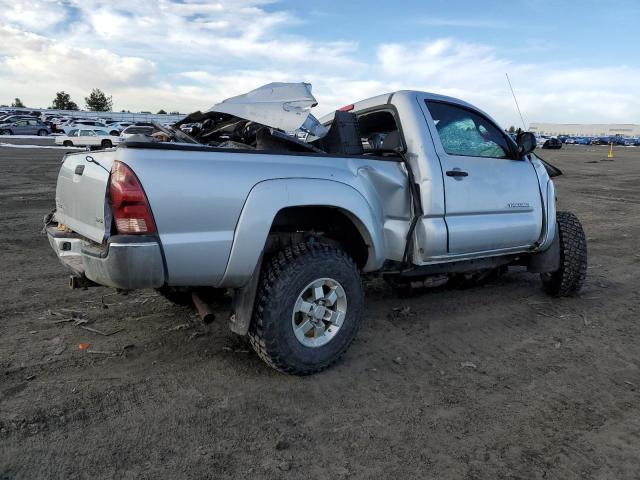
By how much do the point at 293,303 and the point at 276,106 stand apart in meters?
1.60

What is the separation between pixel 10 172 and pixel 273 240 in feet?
51.4

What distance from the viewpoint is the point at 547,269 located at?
5328 mm

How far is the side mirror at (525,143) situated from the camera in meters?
4.98

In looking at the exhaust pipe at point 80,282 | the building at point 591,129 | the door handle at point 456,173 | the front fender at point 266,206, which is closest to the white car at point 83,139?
the exhaust pipe at point 80,282

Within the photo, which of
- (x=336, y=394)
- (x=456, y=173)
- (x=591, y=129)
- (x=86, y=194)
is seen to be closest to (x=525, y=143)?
(x=456, y=173)

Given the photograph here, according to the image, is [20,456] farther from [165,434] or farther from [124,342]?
[124,342]

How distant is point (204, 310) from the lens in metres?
3.54

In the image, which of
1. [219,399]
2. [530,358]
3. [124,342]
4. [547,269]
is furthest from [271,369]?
[547,269]

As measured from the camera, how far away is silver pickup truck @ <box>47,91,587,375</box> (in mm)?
3051

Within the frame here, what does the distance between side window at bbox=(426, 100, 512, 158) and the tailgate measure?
8.73ft

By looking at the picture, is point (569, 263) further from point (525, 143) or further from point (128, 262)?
point (128, 262)

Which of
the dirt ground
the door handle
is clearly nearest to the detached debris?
the door handle

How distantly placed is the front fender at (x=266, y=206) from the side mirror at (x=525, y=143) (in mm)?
2093

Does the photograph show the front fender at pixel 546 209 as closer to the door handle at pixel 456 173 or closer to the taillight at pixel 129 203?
the door handle at pixel 456 173
